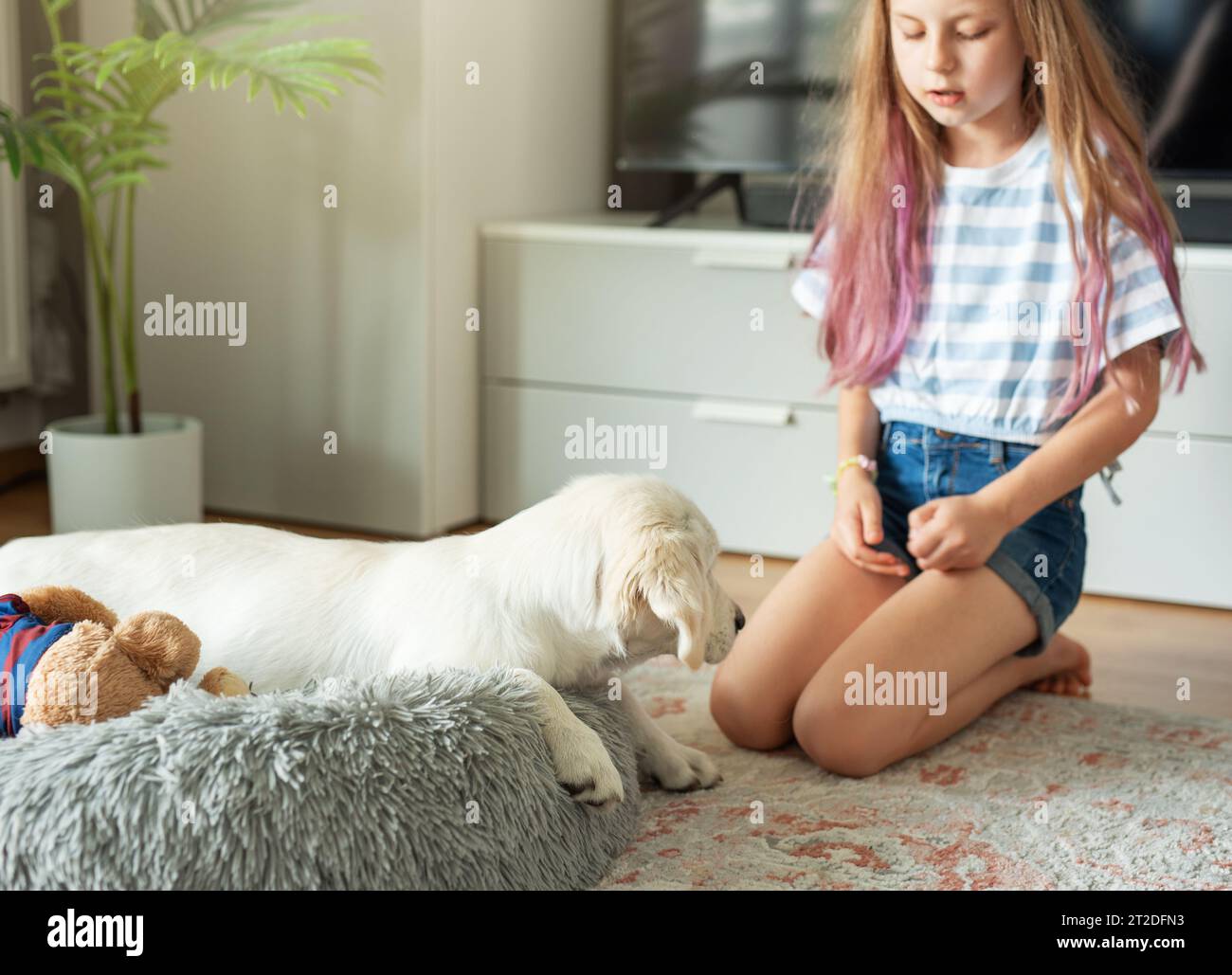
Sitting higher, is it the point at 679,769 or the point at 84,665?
the point at 84,665

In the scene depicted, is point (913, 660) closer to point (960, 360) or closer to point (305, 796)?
point (960, 360)

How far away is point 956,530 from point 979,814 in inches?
12.5

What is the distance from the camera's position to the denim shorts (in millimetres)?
1717

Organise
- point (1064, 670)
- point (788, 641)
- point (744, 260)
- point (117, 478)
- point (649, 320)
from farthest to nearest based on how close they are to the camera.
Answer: point (649, 320), point (744, 260), point (117, 478), point (1064, 670), point (788, 641)

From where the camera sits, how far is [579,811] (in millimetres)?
1316

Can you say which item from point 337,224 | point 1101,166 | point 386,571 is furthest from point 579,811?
point 337,224

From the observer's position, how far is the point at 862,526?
1753 mm

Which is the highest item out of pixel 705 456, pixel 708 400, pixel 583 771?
pixel 708 400

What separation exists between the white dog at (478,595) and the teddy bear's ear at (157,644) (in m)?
0.08

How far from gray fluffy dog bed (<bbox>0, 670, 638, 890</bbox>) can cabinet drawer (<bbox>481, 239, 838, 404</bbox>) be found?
4.72ft

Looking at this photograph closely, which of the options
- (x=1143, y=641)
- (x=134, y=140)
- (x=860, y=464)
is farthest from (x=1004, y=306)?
(x=134, y=140)

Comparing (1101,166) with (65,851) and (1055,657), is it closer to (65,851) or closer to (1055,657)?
(1055,657)

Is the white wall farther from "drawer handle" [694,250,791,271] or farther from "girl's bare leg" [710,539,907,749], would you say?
"girl's bare leg" [710,539,907,749]

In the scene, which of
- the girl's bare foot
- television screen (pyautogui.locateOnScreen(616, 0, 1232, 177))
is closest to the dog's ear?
the girl's bare foot
